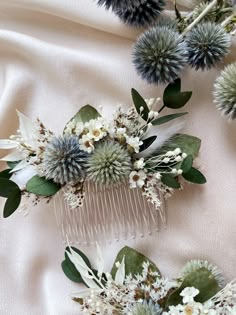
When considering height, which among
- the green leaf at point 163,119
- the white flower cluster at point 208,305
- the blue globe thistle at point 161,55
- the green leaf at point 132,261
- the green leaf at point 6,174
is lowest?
the white flower cluster at point 208,305

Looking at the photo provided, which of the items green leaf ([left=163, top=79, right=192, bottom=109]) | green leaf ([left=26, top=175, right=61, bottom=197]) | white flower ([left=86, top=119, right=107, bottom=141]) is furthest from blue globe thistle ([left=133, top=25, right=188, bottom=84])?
green leaf ([left=26, top=175, right=61, bottom=197])

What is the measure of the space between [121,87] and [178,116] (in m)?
0.13

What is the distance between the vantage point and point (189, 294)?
2.89ft

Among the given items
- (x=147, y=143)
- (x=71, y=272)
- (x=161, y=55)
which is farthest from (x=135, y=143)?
(x=71, y=272)

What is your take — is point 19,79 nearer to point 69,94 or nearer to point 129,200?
point 69,94

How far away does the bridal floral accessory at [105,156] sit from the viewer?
924 millimetres

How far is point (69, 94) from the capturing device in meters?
1.06

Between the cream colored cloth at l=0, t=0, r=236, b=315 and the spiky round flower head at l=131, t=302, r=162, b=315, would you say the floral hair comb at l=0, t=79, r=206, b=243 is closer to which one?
the cream colored cloth at l=0, t=0, r=236, b=315

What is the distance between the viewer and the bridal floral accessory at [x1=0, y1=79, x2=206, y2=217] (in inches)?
36.4

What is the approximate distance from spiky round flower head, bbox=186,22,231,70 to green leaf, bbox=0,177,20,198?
1.23 feet

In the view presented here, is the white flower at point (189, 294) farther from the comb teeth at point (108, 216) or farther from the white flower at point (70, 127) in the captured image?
the white flower at point (70, 127)

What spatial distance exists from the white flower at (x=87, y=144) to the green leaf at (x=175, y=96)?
150 millimetres

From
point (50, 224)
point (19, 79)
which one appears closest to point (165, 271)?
point (50, 224)

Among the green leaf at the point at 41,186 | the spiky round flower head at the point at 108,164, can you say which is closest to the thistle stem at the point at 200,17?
the spiky round flower head at the point at 108,164
